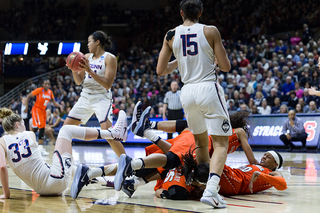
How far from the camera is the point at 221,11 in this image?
1998 cm

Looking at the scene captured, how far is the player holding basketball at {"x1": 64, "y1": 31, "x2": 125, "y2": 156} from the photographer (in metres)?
5.03

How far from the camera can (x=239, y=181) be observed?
4.07m

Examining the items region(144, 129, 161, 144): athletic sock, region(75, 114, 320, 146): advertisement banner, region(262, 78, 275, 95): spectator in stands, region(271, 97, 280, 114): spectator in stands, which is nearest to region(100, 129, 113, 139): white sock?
region(144, 129, 161, 144): athletic sock

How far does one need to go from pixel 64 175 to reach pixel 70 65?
160 centimetres

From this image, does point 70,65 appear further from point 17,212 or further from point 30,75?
point 30,75

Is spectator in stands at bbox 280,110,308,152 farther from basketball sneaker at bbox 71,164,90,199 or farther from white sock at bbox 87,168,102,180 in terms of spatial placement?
basketball sneaker at bbox 71,164,90,199

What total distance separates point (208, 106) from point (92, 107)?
2067 millimetres

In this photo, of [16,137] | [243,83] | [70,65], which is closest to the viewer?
[16,137]

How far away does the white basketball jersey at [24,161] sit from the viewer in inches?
151

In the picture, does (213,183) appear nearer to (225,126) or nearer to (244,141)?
(225,126)

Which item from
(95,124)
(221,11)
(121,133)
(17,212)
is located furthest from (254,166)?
(221,11)

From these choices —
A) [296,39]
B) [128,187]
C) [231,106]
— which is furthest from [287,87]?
[128,187]

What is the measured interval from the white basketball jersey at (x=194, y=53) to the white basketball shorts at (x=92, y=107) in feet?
5.45

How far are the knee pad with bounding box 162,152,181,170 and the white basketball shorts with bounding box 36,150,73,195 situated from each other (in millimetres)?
1032
